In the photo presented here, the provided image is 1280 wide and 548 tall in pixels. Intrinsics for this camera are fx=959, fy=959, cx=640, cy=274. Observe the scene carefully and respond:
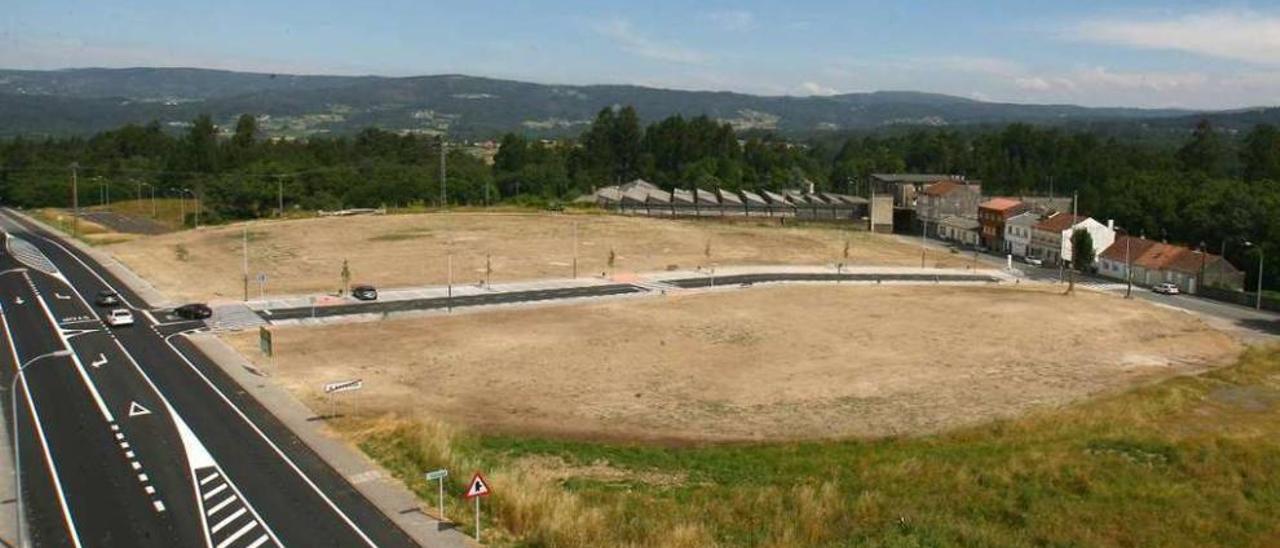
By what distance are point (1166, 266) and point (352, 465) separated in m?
72.0

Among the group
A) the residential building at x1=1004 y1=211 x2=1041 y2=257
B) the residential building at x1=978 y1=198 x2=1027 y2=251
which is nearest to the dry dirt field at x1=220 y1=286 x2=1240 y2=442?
the residential building at x1=1004 y1=211 x2=1041 y2=257

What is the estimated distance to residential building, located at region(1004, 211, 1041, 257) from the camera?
313ft

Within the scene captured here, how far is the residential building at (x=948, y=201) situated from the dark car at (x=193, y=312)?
277 ft

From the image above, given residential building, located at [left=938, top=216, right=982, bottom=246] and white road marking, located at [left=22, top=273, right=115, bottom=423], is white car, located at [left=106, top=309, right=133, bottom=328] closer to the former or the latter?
white road marking, located at [left=22, top=273, right=115, bottom=423]

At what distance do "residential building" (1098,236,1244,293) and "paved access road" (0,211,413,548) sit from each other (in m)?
70.8

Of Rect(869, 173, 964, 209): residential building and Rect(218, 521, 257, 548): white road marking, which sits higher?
Rect(869, 173, 964, 209): residential building

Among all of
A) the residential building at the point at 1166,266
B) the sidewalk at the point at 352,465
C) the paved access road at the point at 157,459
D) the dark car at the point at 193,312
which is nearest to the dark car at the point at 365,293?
the dark car at the point at 193,312

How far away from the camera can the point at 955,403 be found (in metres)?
38.0

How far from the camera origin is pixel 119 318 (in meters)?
46.9

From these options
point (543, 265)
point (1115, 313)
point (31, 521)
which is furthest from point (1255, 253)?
point (31, 521)

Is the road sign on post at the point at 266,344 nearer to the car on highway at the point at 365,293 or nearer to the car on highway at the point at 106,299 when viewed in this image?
the car on highway at the point at 365,293

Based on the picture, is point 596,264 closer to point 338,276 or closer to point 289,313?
point 338,276

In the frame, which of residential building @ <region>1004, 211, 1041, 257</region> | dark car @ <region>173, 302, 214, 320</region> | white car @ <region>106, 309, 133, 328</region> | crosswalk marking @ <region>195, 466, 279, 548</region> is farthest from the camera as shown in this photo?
residential building @ <region>1004, 211, 1041, 257</region>

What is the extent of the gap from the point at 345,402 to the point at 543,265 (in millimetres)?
38091
